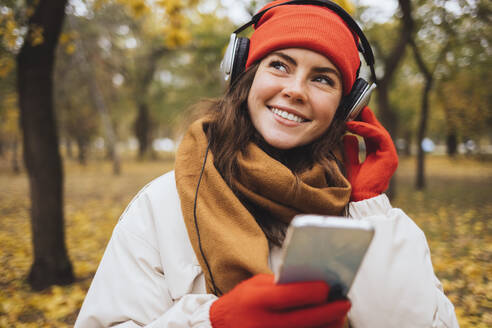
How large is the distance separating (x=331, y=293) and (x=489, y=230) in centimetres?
740

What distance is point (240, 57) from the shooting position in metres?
1.59

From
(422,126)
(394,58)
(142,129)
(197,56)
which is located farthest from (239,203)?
(142,129)

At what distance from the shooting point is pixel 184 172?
132 cm

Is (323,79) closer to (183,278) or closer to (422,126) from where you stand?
(183,278)

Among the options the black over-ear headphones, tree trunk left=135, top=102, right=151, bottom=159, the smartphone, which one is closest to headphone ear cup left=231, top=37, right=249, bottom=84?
the black over-ear headphones

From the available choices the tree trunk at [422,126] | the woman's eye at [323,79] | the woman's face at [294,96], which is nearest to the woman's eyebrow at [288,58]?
the woman's face at [294,96]

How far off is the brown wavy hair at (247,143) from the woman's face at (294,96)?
8 centimetres

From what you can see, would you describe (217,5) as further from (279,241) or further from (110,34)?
(279,241)

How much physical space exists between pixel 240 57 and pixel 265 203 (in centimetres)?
75

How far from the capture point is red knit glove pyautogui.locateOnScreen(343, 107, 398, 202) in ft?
4.60

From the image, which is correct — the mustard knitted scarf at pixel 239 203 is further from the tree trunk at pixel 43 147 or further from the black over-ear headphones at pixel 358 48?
the tree trunk at pixel 43 147

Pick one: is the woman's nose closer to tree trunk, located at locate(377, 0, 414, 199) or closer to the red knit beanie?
the red knit beanie

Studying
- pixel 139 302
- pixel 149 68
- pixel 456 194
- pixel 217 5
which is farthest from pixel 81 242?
pixel 149 68

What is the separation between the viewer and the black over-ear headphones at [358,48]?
145 centimetres
